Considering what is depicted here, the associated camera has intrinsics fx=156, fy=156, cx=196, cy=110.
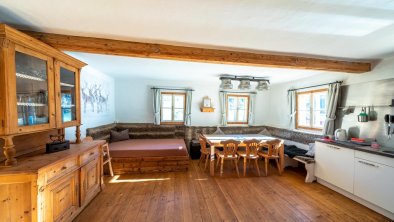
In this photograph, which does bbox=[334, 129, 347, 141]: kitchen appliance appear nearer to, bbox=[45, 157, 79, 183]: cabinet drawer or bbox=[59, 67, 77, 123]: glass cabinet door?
bbox=[45, 157, 79, 183]: cabinet drawer

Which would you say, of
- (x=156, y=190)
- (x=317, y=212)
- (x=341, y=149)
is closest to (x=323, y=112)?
(x=341, y=149)

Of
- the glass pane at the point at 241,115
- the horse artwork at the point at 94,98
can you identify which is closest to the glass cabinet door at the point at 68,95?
the horse artwork at the point at 94,98

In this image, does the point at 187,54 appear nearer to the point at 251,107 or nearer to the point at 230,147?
the point at 230,147

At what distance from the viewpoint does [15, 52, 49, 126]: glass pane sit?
1540 mm

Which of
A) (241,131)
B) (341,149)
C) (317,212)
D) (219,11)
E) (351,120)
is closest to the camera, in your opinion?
(219,11)

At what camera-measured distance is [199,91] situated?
5.38 m

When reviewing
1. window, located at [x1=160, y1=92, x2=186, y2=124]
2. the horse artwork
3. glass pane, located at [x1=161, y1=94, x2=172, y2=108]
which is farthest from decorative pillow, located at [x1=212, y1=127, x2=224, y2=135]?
the horse artwork

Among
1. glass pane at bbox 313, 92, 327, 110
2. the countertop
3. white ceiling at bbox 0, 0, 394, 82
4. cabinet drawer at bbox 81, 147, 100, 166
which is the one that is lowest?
cabinet drawer at bbox 81, 147, 100, 166

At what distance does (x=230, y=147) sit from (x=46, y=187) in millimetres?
3069

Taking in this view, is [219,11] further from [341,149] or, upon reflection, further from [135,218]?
[341,149]

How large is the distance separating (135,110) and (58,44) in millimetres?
3267

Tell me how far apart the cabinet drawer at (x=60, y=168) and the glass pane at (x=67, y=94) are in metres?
0.60

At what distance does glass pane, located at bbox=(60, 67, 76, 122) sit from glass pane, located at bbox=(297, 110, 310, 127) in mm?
5249

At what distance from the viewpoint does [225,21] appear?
5.26ft
